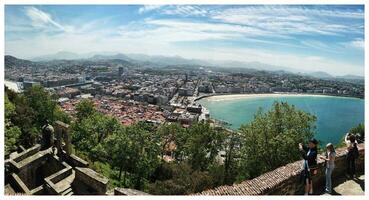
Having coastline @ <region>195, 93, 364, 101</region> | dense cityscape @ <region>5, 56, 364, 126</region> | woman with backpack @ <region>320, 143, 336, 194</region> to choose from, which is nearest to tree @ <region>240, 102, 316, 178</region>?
woman with backpack @ <region>320, 143, 336, 194</region>

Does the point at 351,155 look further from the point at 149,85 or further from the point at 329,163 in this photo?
the point at 149,85

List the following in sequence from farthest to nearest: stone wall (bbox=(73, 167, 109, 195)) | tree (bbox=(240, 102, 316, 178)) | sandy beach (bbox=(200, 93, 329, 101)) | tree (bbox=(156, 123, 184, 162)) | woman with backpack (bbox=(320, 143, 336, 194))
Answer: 1. sandy beach (bbox=(200, 93, 329, 101))
2. tree (bbox=(156, 123, 184, 162))
3. tree (bbox=(240, 102, 316, 178))
4. stone wall (bbox=(73, 167, 109, 195))
5. woman with backpack (bbox=(320, 143, 336, 194))

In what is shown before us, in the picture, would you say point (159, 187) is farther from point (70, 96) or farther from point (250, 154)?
point (70, 96)

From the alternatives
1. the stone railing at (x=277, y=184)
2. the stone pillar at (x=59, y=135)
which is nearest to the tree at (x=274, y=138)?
the stone railing at (x=277, y=184)

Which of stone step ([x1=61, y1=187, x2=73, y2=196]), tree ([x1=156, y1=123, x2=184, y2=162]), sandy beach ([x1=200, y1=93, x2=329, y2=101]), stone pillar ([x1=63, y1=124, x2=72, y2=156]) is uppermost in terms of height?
stone pillar ([x1=63, y1=124, x2=72, y2=156])

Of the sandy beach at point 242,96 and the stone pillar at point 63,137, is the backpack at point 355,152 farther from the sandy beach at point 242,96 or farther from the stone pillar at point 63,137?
the sandy beach at point 242,96

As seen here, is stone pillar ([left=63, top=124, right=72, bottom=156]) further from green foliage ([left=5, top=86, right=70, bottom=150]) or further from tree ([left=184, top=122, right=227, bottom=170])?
tree ([left=184, top=122, right=227, bottom=170])
